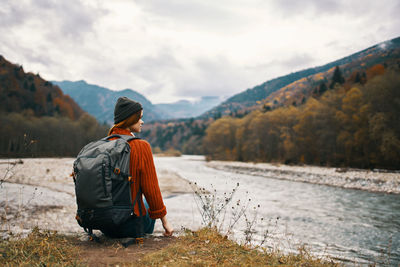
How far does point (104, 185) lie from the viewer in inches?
101

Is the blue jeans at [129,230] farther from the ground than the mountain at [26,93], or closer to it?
closer to it

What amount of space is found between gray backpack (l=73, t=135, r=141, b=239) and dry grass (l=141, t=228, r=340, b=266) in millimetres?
589

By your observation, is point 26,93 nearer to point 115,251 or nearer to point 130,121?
point 130,121

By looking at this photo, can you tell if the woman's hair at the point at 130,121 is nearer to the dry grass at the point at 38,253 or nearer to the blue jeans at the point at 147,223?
the blue jeans at the point at 147,223

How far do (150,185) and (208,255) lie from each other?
1097 mm

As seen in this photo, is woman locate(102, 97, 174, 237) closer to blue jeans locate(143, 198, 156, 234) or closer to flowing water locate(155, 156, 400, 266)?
blue jeans locate(143, 198, 156, 234)

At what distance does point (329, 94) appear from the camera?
41.3 m

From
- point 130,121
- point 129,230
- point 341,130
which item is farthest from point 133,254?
point 341,130

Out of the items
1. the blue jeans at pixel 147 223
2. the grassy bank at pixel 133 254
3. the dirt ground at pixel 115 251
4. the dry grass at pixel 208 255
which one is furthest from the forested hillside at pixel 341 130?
the dirt ground at pixel 115 251

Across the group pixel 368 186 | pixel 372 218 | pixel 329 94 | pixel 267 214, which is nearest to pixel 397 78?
pixel 329 94

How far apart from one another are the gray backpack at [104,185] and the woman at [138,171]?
0.11 metres

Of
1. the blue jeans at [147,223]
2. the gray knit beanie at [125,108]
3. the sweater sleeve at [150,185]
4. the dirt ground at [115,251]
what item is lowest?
the dirt ground at [115,251]

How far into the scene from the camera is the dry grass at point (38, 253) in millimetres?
2408

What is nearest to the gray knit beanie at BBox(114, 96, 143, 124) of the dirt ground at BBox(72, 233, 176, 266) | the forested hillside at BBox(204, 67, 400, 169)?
the dirt ground at BBox(72, 233, 176, 266)
